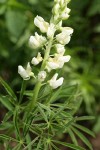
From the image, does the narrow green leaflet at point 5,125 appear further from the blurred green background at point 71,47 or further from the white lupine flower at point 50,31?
→ the blurred green background at point 71,47

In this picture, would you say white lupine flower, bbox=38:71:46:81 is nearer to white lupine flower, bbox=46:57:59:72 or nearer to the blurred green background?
white lupine flower, bbox=46:57:59:72

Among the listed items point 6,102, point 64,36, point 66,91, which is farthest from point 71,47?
point 64,36

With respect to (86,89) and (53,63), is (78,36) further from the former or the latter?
(53,63)

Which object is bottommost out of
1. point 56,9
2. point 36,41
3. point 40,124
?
point 40,124

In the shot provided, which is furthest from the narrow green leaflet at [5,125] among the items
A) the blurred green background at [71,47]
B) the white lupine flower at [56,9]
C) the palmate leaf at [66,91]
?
the blurred green background at [71,47]

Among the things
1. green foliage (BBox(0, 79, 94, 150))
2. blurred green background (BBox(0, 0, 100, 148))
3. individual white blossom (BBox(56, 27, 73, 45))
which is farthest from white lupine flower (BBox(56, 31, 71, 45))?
blurred green background (BBox(0, 0, 100, 148))

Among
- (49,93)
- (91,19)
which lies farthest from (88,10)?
(49,93)

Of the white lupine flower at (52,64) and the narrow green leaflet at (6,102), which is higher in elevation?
the white lupine flower at (52,64)

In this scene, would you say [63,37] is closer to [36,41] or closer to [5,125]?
[36,41]
